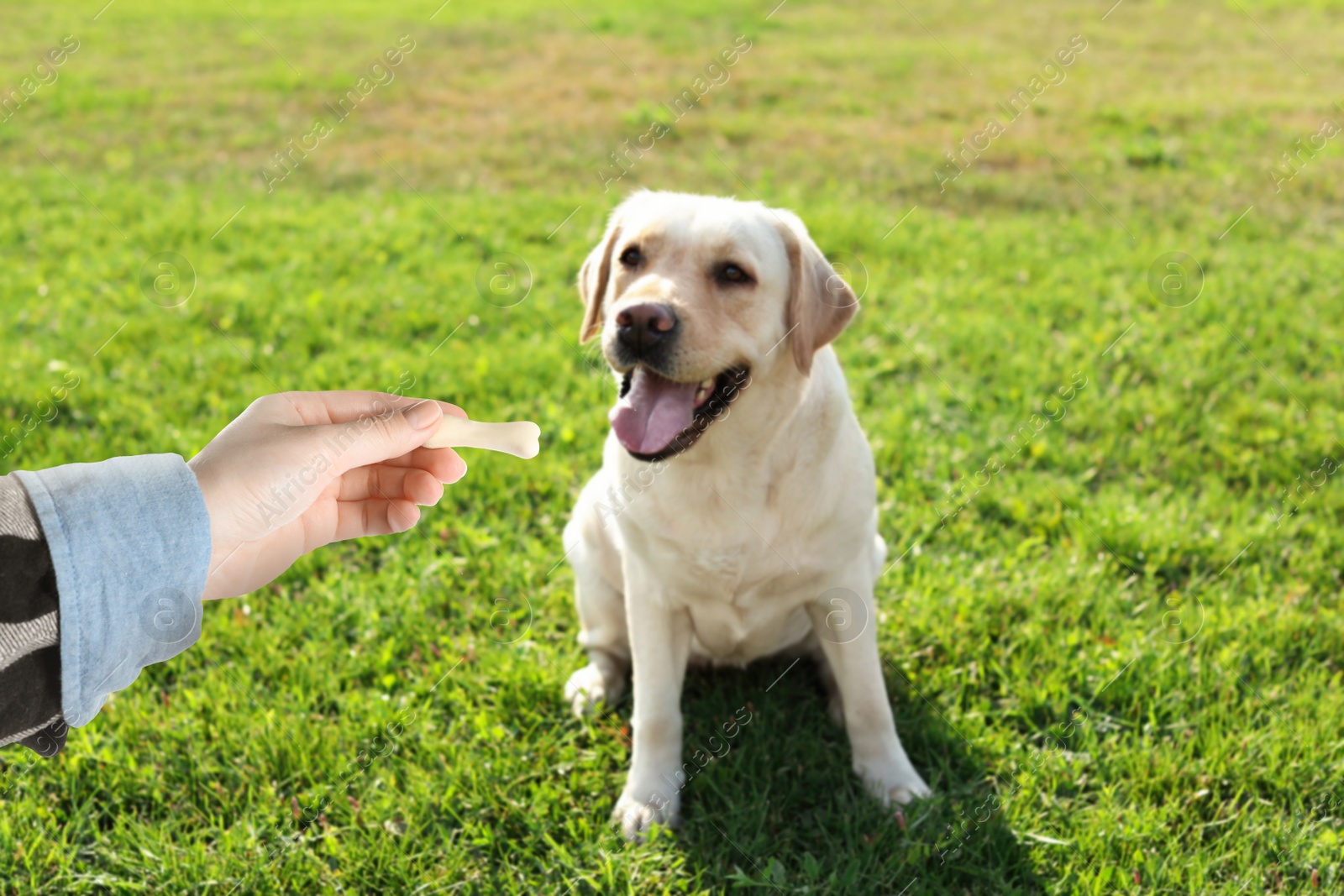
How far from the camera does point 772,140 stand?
9625 mm

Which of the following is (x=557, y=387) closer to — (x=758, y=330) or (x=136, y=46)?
(x=758, y=330)

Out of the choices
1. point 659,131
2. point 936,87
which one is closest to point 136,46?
point 659,131

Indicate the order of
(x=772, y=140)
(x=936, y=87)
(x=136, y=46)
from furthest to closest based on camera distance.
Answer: (x=136, y=46)
(x=936, y=87)
(x=772, y=140)

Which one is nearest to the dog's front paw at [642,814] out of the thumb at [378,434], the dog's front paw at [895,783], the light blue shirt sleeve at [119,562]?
the dog's front paw at [895,783]

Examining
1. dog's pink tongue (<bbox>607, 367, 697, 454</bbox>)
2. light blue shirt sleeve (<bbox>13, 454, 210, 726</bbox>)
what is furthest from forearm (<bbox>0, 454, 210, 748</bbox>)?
dog's pink tongue (<bbox>607, 367, 697, 454</bbox>)

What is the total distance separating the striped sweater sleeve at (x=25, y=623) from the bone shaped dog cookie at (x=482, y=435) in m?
0.95

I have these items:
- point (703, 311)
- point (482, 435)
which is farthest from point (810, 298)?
point (482, 435)

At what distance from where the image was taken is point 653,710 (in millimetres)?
3014

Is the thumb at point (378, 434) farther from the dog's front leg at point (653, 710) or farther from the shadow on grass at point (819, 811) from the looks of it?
the shadow on grass at point (819, 811)

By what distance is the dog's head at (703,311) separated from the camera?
2.71 meters

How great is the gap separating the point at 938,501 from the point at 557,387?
2146 mm

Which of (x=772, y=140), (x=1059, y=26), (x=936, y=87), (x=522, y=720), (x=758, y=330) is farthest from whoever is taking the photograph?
(x=1059, y=26)

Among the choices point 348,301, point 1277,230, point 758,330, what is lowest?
point 1277,230

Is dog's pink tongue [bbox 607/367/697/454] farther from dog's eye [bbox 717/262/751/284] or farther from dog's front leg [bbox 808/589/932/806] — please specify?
dog's front leg [bbox 808/589/932/806]
